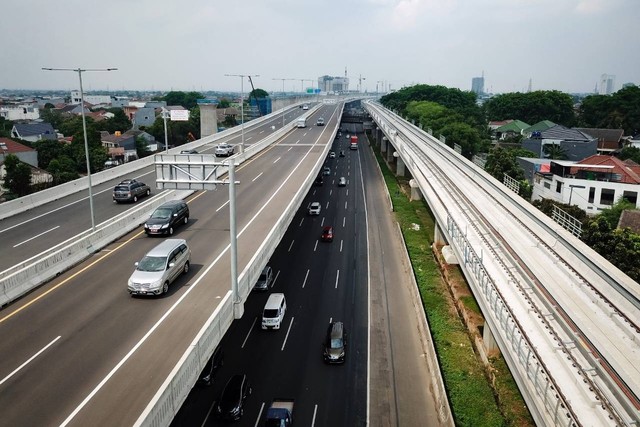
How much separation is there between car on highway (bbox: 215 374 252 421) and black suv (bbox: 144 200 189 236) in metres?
10.2

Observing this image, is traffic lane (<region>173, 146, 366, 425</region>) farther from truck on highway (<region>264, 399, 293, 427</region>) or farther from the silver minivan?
the silver minivan

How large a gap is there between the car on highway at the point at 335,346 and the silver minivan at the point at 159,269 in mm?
8249

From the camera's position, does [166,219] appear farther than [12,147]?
No

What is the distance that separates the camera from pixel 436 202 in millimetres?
35562

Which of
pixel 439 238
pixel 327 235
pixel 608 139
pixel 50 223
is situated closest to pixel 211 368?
pixel 50 223

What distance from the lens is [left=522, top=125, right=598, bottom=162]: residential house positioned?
7138cm

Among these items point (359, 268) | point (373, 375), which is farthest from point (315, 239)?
point (373, 375)

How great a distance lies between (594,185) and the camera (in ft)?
159

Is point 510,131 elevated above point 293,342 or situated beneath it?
elevated above

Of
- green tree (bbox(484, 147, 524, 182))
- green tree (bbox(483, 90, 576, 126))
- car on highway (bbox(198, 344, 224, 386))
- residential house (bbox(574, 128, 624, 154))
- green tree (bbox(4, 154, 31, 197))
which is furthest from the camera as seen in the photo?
green tree (bbox(483, 90, 576, 126))

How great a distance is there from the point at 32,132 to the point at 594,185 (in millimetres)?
111172

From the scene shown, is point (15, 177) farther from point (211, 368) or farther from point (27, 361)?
point (27, 361)

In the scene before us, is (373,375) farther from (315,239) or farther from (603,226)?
(315,239)

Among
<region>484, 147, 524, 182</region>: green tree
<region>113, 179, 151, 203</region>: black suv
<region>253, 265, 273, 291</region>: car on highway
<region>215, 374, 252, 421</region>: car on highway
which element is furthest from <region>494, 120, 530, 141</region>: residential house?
<region>215, 374, 252, 421</region>: car on highway
